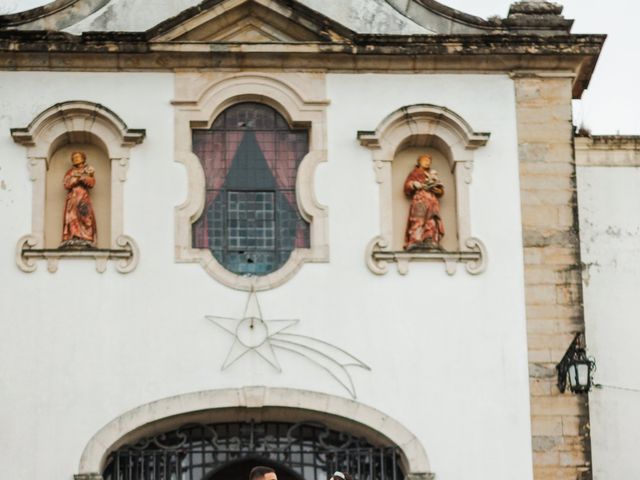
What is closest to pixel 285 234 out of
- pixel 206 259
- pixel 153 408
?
pixel 206 259

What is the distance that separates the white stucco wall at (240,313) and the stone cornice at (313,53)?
0.44 m

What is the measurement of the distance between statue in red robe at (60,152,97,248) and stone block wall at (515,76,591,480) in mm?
4775

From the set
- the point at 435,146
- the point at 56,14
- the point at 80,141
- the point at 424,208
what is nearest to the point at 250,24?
the point at 56,14

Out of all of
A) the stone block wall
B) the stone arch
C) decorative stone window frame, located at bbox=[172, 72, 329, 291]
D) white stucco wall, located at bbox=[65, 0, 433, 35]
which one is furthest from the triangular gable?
the stone arch

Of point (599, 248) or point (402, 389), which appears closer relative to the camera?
point (402, 389)

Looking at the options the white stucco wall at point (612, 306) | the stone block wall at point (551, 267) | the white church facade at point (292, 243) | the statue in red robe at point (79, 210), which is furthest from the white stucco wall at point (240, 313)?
the white stucco wall at point (612, 306)

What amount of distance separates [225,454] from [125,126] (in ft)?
12.4

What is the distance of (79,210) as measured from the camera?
21.4 meters

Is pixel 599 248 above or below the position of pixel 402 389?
above

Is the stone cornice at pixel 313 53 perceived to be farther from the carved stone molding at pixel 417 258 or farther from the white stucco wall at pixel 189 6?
the carved stone molding at pixel 417 258

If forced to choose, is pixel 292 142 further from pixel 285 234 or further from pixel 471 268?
pixel 471 268

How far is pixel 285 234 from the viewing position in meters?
21.8

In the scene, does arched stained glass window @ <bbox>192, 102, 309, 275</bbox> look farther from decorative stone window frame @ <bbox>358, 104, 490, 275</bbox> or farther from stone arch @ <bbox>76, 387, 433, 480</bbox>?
stone arch @ <bbox>76, 387, 433, 480</bbox>

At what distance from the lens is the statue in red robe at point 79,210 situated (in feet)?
70.0
